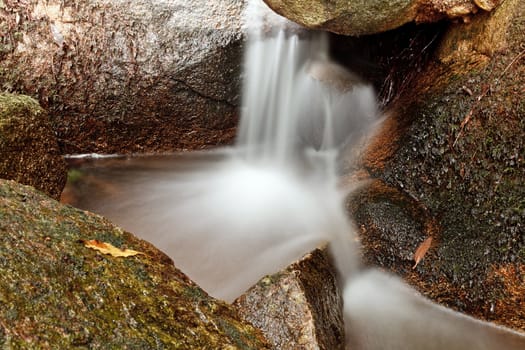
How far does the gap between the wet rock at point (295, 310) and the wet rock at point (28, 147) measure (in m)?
2.08

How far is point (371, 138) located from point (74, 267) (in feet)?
11.1

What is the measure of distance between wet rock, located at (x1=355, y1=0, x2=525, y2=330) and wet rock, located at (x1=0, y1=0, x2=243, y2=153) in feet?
7.17

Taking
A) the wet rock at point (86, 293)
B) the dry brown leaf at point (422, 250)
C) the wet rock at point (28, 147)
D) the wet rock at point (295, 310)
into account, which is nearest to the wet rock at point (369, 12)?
the dry brown leaf at point (422, 250)

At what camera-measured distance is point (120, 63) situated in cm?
481

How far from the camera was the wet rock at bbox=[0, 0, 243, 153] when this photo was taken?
15.1 ft

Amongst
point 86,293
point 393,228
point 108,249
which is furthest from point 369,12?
point 86,293

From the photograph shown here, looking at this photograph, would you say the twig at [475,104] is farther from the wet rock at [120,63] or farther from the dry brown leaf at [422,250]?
the wet rock at [120,63]

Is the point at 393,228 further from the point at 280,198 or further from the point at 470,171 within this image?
the point at 280,198

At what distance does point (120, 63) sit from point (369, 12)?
105 inches

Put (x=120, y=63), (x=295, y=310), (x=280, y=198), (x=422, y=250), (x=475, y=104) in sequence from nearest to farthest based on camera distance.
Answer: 1. (x=295, y=310)
2. (x=422, y=250)
3. (x=475, y=104)
4. (x=280, y=198)
5. (x=120, y=63)

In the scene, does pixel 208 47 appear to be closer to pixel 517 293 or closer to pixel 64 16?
pixel 64 16

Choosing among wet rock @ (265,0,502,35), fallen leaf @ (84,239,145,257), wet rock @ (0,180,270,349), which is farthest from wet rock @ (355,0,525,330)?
fallen leaf @ (84,239,145,257)

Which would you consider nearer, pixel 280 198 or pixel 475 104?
pixel 475 104

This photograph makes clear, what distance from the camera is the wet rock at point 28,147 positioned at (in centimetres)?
331
